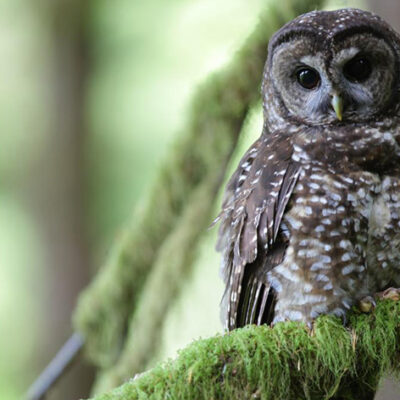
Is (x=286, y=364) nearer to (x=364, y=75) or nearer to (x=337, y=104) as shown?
(x=337, y=104)

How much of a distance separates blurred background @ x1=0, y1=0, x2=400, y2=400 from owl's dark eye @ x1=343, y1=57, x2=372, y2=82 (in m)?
2.41

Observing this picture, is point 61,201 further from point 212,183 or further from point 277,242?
point 277,242

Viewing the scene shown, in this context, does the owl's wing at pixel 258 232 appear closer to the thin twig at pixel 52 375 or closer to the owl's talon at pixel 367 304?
the owl's talon at pixel 367 304

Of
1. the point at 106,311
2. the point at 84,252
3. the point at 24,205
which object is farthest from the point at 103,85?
the point at 106,311

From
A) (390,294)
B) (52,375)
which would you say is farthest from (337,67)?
(52,375)

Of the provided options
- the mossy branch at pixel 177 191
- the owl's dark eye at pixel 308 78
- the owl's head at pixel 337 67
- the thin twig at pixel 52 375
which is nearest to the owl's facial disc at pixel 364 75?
the owl's head at pixel 337 67

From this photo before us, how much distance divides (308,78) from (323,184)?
413mm

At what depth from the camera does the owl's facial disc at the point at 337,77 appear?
209cm

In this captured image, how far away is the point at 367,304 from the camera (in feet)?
6.46

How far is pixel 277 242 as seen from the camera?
6.89ft

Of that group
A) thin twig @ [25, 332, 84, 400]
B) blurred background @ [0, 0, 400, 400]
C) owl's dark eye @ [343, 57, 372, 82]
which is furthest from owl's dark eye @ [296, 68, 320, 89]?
blurred background @ [0, 0, 400, 400]

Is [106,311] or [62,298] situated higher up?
[106,311]

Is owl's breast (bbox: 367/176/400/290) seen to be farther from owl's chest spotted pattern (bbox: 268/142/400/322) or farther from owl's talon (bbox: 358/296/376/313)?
owl's talon (bbox: 358/296/376/313)

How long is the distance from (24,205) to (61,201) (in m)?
0.60
